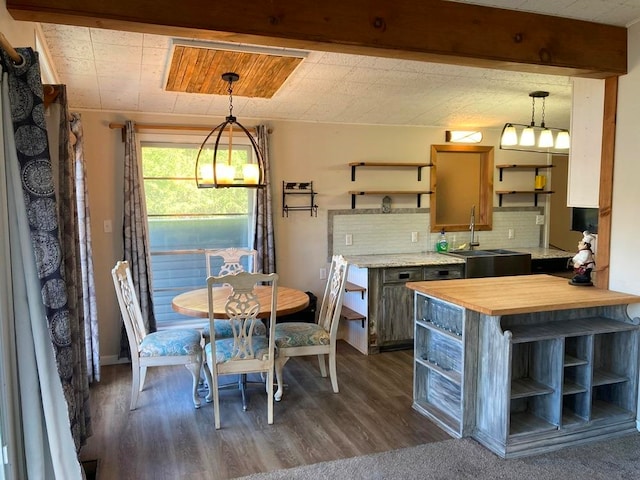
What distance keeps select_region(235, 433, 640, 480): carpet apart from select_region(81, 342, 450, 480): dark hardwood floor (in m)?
0.10

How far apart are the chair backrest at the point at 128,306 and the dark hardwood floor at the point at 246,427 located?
491mm

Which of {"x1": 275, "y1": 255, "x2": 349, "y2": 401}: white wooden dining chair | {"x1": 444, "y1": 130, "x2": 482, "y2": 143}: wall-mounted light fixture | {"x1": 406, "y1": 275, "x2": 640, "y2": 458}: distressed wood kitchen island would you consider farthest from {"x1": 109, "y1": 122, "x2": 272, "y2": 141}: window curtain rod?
{"x1": 406, "y1": 275, "x2": 640, "y2": 458}: distressed wood kitchen island

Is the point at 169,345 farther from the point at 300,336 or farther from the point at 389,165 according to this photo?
the point at 389,165

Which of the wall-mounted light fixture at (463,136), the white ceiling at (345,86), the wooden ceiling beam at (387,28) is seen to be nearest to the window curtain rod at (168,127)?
the white ceiling at (345,86)

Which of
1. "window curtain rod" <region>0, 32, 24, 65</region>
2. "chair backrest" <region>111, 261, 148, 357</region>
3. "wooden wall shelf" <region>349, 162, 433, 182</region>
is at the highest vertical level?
"window curtain rod" <region>0, 32, 24, 65</region>

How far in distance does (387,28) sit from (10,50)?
1671 millimetres

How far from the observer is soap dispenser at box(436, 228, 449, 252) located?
5.33 meters

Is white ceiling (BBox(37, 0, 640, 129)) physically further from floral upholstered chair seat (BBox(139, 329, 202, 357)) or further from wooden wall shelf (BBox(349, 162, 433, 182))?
floral upholstered chair seat (BBox(139, 329, 202, 357))

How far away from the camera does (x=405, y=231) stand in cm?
527

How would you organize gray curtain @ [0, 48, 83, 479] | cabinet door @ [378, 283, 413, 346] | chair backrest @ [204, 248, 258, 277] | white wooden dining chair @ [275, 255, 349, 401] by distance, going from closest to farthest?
1. gray curtain @ [0, 48, 83, 479]
2. white wooden dining chair @ [275, 255, 349, 401]
3. chair backrest @ [204, 248, 258, 277]
4. cabinet door @ [378, 283, 413, 346]

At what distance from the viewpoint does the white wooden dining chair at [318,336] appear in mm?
3484

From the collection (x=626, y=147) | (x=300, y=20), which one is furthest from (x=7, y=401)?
A: (x=626, y=147)

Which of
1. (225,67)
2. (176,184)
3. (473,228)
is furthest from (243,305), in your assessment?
(473,228)

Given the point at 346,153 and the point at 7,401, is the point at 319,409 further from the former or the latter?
the point at 346,153
